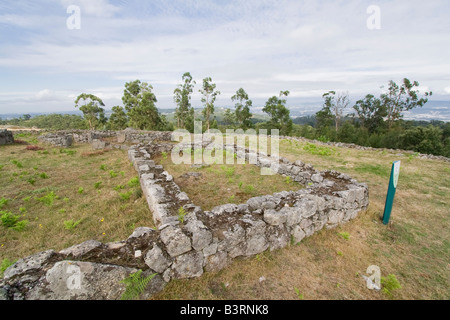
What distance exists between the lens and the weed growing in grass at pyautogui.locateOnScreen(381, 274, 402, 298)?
354cm

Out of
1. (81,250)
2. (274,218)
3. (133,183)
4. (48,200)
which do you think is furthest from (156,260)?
(48,200)

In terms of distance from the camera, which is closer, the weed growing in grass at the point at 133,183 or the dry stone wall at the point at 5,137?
the weed growing in grass at the point at 133,183

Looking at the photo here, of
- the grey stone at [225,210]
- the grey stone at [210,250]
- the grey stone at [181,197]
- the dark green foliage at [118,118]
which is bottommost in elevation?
the grey stone at [210,250]

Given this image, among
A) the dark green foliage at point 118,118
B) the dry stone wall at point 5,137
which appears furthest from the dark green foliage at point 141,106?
the dry stone wall at point 5,137

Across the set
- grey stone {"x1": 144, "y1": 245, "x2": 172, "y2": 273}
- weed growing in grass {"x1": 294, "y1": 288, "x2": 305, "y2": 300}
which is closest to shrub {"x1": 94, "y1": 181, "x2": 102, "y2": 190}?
grey stone {"x1": 144, "y1": 245, "x2": 172, "y2": 273}

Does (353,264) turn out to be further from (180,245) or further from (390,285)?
(180,245)

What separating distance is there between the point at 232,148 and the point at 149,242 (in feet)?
36.9

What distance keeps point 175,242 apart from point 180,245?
11 centimetres

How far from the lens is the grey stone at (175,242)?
11.6 ft

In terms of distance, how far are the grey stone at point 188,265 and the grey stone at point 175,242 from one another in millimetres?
113

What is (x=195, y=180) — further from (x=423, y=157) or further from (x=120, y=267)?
(x=423, y=157)

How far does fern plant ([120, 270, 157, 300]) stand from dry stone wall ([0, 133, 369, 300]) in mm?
92

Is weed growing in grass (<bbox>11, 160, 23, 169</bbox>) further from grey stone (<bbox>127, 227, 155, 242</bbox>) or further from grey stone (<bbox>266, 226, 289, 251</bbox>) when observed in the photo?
grey stone (<bbox>266, 226, 289, 251</bbox>)

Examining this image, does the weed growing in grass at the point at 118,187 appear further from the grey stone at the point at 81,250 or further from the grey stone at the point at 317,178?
the grey stone at the point at 317,178
